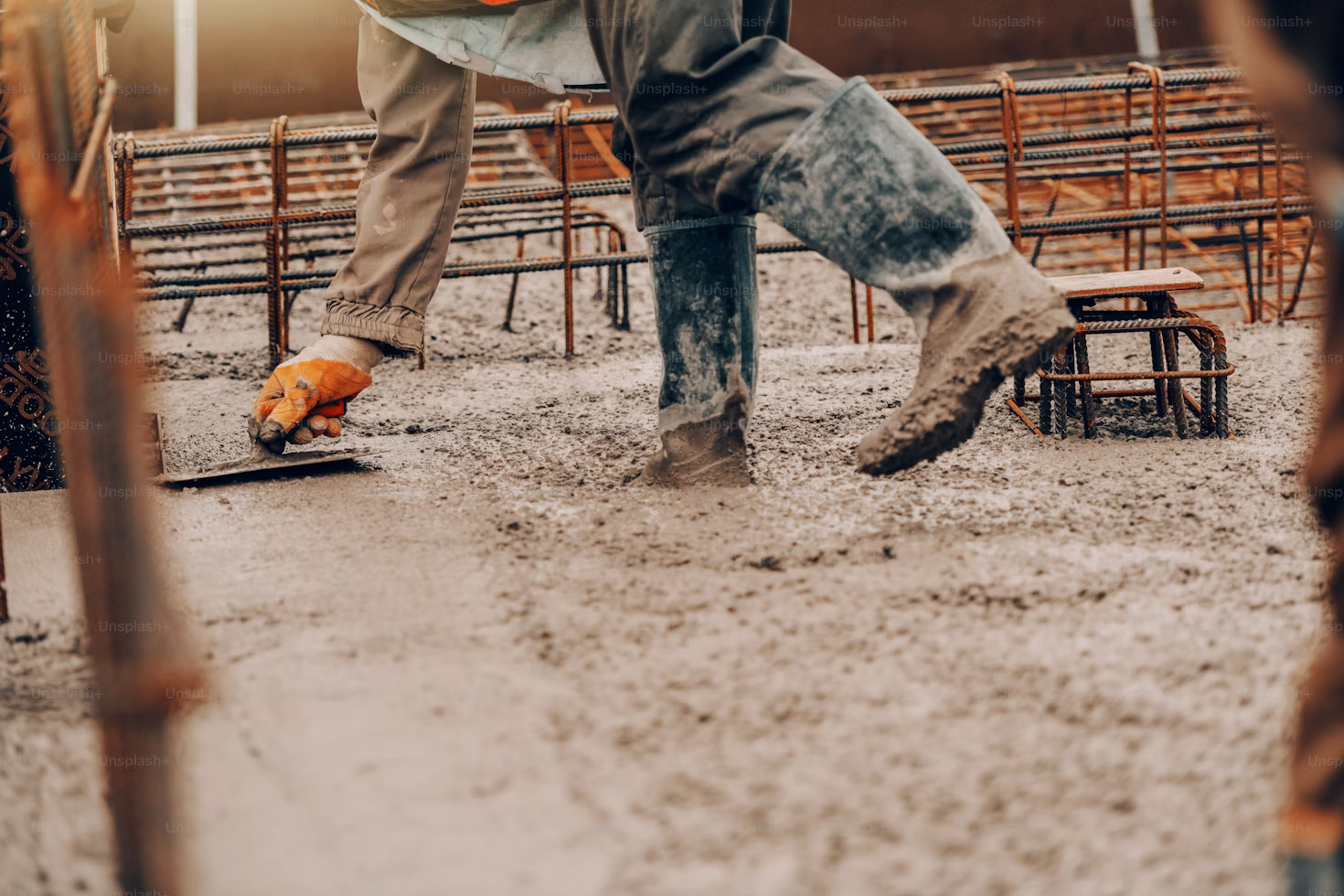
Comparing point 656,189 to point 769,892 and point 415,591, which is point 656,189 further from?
point 769,892

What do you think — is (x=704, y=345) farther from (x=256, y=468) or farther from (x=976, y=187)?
(x=976, y=187)

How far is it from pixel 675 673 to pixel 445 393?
7.68 ft

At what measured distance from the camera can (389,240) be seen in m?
2.27

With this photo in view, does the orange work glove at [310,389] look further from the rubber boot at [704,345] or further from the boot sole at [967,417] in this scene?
the boot sole at [967,417]

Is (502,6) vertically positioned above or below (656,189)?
above

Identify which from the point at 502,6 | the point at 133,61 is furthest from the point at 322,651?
the point at 133,61

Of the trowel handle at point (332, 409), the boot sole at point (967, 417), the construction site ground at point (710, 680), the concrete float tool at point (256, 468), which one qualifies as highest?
the boot sole at point (967, 417)

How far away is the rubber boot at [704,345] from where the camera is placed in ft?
6.75

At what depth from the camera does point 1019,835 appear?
0.93 m

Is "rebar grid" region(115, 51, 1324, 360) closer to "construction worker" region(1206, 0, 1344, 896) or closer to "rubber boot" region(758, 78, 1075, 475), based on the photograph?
"rubber boot" region(758, 78, 1075, 475)

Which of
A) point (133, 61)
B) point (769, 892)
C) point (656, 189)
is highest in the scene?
point (133, 61)

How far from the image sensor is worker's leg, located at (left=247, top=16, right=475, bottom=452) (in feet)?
7.30

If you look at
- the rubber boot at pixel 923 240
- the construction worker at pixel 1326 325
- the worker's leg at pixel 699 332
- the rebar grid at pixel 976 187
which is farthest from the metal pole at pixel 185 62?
the construction worker at pixel 1326 325

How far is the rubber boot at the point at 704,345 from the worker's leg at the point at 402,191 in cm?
49
